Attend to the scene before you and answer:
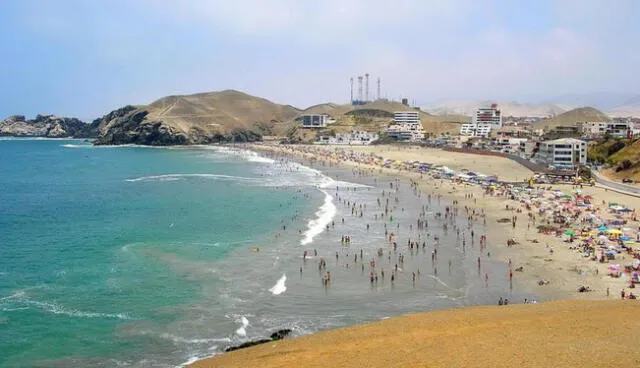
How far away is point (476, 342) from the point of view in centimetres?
1931

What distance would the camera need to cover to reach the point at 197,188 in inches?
2724

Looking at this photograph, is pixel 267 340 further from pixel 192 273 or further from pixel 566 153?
pixel 566 153

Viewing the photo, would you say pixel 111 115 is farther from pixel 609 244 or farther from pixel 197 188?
pixel 609 244

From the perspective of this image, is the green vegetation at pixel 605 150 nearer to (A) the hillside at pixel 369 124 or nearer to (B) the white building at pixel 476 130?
(B) the white building at pixel 476 130

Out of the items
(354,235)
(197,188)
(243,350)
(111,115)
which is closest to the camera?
(243,350)

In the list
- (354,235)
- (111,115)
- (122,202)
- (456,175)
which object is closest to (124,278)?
(354,235)

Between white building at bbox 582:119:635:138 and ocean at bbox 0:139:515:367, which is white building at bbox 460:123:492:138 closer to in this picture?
white building at bbox 582:119:635:138

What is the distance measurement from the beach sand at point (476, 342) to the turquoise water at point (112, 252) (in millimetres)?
5171

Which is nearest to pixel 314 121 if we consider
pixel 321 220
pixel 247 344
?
pixel 321 220

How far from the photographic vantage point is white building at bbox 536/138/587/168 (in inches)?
2879

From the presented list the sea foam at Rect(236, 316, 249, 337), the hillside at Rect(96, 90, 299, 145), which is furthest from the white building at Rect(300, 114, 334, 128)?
the sea foam at Rect(236, 316, 249, 337)

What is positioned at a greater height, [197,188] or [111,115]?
[111,115]

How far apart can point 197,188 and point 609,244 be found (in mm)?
47291

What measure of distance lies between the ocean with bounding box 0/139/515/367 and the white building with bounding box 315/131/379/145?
86.5 metres
